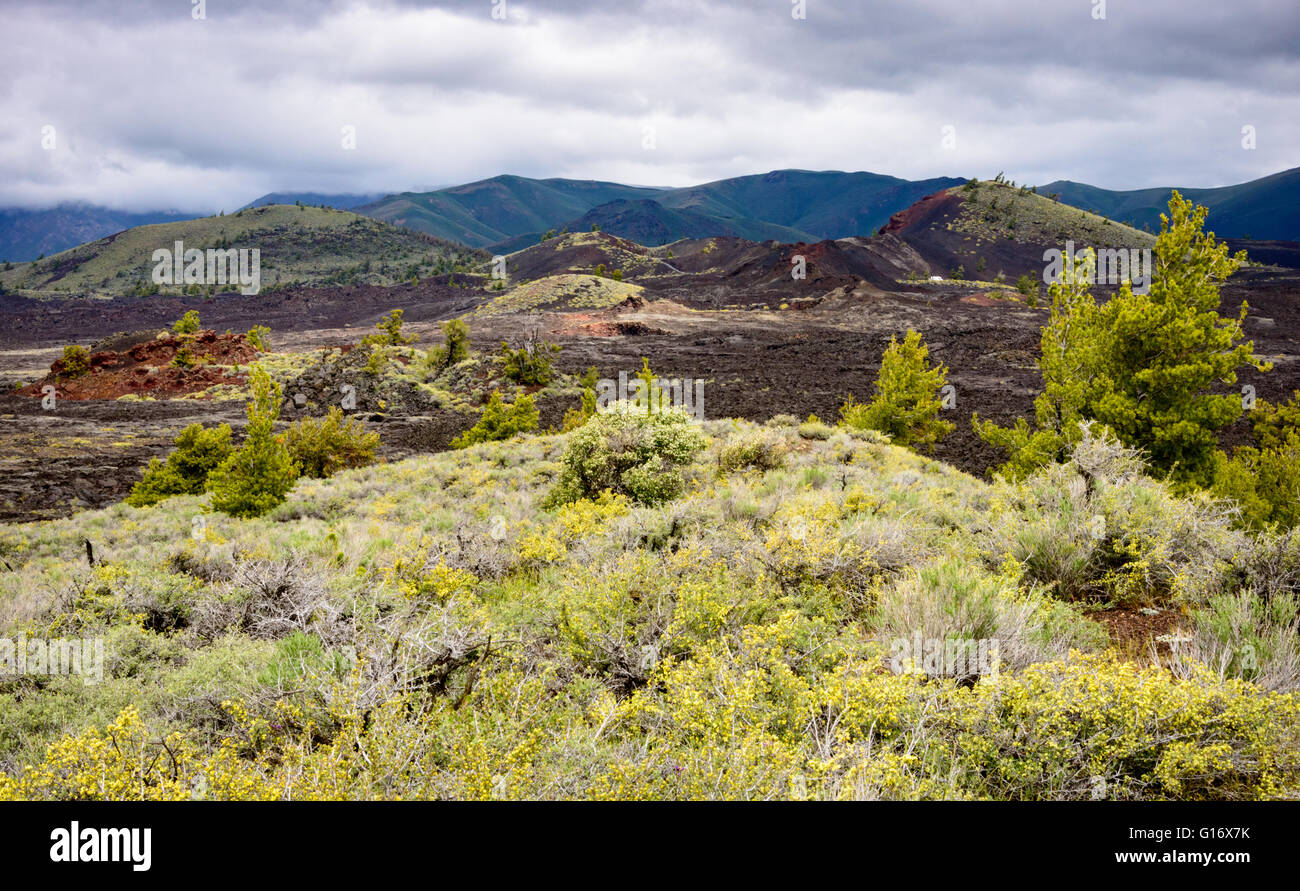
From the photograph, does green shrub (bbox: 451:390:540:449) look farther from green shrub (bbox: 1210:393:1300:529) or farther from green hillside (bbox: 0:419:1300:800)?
green shrub (bbox: 1210:393:1300:529)

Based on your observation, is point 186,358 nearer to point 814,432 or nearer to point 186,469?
point 186,469

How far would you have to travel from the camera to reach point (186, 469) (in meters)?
17.2

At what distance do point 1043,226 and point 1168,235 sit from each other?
120 meters

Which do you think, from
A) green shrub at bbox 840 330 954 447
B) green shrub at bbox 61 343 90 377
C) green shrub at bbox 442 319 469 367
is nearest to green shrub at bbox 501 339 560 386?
green shrub at bbox 442 319 469 367

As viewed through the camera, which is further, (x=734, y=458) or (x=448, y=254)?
(x=448, y=254)

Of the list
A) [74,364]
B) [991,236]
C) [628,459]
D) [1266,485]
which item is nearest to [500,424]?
[628,459]

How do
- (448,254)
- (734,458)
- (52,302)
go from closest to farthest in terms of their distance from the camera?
(734,458) < (52,302) < (448,254)

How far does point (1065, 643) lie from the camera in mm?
4004

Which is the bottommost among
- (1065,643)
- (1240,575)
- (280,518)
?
(280,518)

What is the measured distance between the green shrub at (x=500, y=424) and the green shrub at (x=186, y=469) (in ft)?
25.7

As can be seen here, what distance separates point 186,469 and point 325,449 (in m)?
3.72

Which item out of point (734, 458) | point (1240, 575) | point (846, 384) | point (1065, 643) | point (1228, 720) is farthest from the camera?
point (846, 384)
